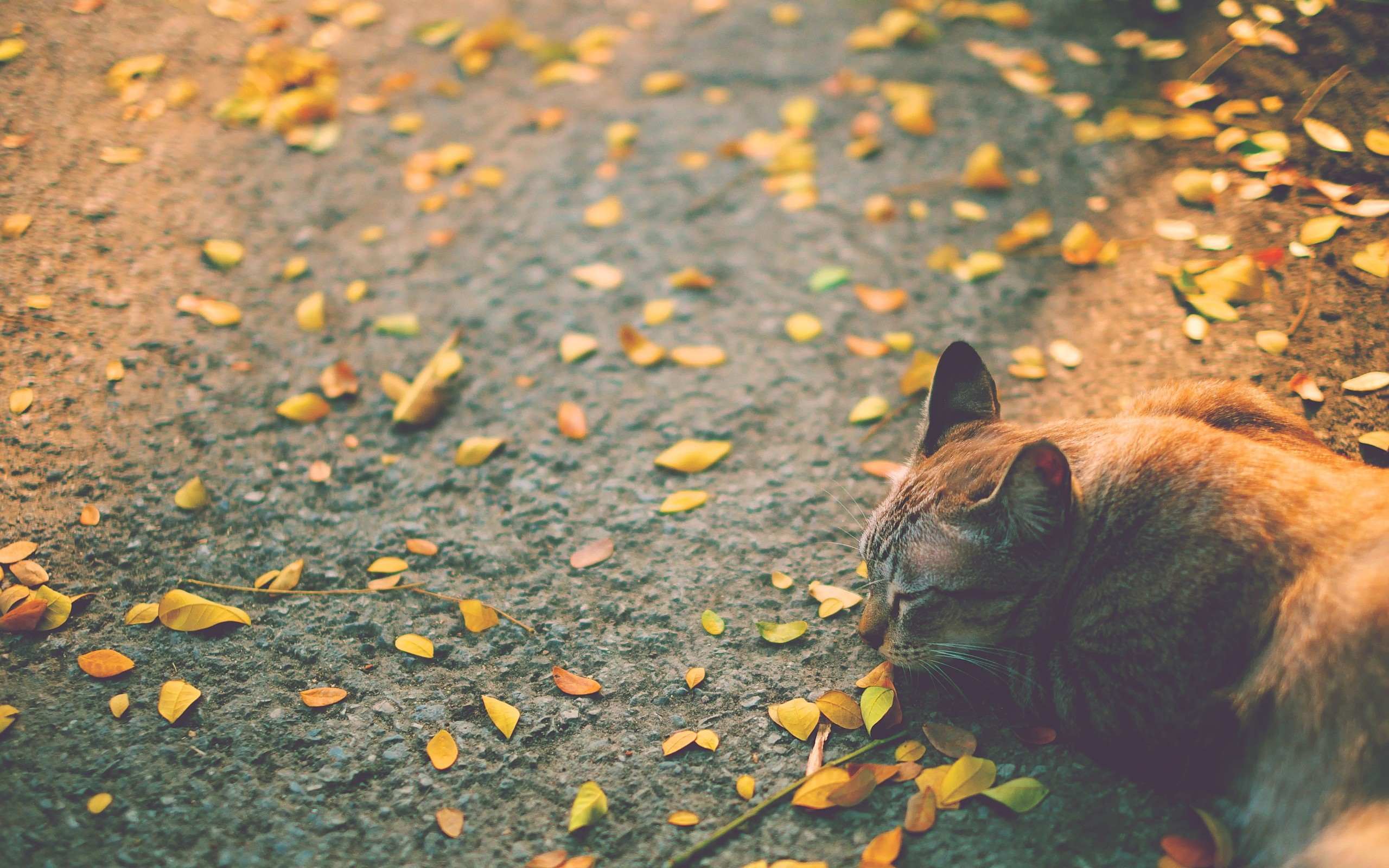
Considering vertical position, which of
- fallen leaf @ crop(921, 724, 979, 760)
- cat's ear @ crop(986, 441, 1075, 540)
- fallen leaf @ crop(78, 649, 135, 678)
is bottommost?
fallen leaf @ crop(921, 724, 979, 760)

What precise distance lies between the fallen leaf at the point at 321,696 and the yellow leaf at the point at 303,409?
1.26m

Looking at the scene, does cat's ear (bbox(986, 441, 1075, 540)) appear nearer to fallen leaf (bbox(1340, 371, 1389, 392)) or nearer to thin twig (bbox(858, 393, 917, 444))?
thin twig (bbox(858, 393, 917, 444))

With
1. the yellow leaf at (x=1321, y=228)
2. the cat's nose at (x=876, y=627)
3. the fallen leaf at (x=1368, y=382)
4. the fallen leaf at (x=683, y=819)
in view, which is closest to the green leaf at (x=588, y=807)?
the fallen leaf at (x=683, y=819)

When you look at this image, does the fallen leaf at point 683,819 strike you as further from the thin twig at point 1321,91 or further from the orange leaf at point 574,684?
the thin twig at point 1321,91

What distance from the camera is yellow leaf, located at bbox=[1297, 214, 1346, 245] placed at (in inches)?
120

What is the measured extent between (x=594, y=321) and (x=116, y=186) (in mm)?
2292

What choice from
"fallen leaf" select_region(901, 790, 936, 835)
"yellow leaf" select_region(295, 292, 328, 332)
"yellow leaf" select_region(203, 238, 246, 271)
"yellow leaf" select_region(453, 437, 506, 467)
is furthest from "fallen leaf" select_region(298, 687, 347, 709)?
"yellow leaf" select_region(203, 238, 246, 271)

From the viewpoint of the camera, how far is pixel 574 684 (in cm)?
245

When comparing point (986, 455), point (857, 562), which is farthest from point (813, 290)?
point (986, 455)

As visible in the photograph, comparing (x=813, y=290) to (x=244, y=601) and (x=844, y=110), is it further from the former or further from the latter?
(x=244, y=601)

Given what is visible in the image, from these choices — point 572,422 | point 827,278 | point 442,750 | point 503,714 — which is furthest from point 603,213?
point 442,750

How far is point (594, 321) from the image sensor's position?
3719mm

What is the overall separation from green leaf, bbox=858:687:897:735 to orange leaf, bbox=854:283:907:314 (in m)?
1.85

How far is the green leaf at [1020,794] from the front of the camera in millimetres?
2029
